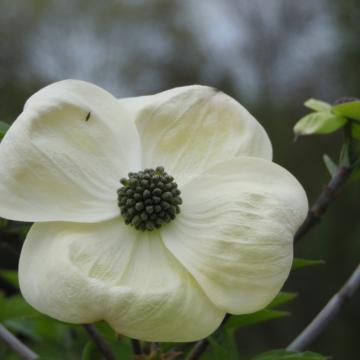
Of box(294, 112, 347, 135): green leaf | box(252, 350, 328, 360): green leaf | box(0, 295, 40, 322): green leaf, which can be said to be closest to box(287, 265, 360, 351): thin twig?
box(252, 350, 328, 360): green leaf

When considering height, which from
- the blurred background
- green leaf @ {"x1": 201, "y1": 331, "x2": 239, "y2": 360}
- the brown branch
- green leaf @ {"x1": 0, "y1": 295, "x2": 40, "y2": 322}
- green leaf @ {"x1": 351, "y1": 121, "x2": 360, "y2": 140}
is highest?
green leaf @ {"x1": 351, "y1": 121, "x2": 360, "y2": 140}

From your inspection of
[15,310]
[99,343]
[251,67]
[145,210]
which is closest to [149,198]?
[145,210]

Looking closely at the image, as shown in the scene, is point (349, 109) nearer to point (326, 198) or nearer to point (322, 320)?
point (326, 198)

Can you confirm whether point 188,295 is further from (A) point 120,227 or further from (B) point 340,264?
(B) point 340,264

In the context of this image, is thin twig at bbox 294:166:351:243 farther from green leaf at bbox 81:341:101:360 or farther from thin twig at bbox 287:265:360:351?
green leaf at bbox 81:341:101:360

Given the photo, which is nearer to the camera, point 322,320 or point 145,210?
point 145,210

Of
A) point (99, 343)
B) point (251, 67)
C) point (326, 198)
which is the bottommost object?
point (251, 67)

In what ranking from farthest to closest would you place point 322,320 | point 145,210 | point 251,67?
point 251,67
point 322,320
point 145,210

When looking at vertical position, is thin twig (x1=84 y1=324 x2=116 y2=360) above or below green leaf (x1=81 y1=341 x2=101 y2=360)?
above
